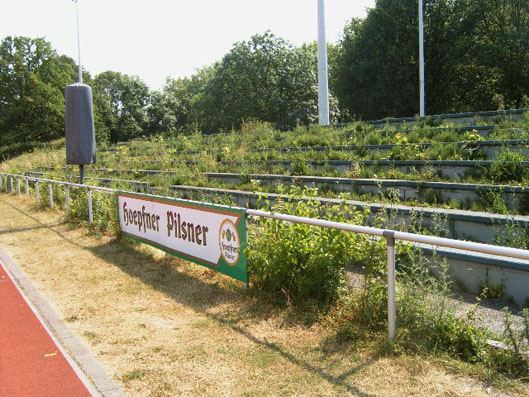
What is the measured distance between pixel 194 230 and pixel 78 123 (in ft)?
27.9

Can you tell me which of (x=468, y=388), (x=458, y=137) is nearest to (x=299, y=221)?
(x=468, y=388)

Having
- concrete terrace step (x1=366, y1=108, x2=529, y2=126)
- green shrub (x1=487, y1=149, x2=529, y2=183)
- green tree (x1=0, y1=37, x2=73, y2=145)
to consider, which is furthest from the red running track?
green tree (x1=0, y1=37, x2=73, y2=145)

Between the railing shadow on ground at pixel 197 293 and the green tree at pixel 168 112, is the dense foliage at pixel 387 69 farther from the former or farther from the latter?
the green tree at pixel 168 112

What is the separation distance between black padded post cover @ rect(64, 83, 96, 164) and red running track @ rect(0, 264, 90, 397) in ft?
27.6

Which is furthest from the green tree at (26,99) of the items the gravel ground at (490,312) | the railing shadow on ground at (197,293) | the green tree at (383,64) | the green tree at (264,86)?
the gravel ground at (490,312)

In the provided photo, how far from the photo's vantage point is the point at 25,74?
61.6 meters

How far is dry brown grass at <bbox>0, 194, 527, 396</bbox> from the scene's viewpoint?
382cm

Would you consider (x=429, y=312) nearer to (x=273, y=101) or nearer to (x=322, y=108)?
(x=322, y=108)

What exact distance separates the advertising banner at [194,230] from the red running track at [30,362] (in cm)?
235

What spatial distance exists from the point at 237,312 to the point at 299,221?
141 cm

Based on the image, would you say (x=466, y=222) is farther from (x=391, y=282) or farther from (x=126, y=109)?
(x=126, y=109)

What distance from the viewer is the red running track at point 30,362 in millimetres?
4109

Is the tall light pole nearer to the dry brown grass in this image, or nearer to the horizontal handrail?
the dry brown grass

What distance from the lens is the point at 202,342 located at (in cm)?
491
